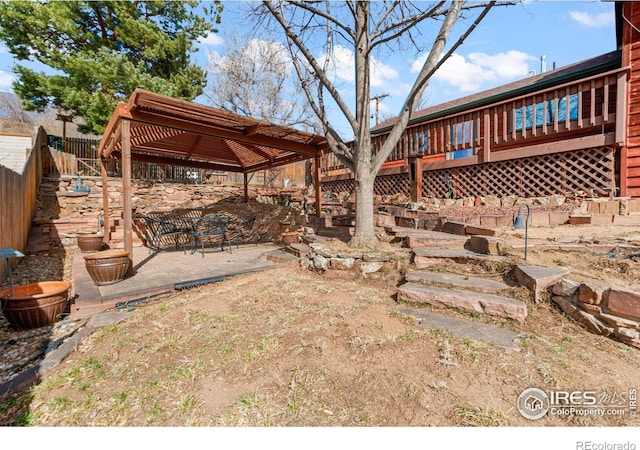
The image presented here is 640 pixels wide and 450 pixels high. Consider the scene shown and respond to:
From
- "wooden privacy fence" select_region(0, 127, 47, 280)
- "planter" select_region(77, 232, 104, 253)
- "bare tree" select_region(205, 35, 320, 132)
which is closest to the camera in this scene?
"wooden privacy fence" select_region(0, 127, 47, 280)

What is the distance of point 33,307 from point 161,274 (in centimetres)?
142

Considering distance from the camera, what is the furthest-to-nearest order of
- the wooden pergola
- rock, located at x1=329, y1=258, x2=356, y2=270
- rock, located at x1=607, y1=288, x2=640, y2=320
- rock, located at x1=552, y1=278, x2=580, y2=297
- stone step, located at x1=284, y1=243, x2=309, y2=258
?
stone step, located at x1=284, y1=243, x2=309, y2=258 < the wooden pergola < rock, located at x1=329, y1=258, x2=356, y2=270 < rock, located at x1=552, y1=278, x2=580, y2=297 < rock, located at x1=607, y1=288, x2=640, y2=320

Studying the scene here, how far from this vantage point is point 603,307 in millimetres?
2178

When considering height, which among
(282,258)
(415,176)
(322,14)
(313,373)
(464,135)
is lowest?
(313,373)

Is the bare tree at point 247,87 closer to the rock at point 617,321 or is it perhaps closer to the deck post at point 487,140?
the deck post at point 487,140

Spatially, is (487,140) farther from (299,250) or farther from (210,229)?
(210,229)

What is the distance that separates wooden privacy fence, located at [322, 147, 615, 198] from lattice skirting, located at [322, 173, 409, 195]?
0.11ft

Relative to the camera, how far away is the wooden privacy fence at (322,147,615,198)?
19.2ft

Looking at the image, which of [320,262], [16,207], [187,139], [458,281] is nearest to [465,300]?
[458,281]

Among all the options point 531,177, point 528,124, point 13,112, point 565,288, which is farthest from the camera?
point 13,112

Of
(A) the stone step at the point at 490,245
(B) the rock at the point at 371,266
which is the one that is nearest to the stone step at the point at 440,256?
(A) the stone step at the point at 490,245

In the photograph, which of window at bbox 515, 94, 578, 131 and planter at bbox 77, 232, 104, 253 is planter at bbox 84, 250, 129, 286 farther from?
window at bbox 515, 94, 578, 131

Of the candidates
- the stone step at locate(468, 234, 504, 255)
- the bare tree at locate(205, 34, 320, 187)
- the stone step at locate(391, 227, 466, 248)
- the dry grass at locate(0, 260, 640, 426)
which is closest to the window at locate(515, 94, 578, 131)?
the stone step at locate(391, 227, 466, 248)
